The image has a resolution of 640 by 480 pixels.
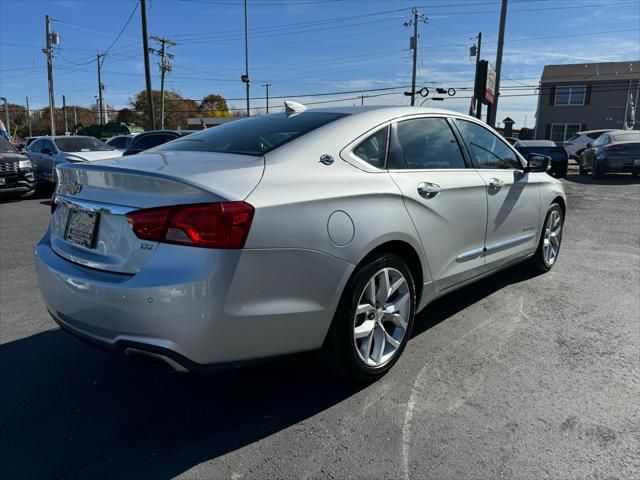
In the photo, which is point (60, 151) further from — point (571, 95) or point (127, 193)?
point (571, 95)

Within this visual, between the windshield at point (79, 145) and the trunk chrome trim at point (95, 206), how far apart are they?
39.7ft

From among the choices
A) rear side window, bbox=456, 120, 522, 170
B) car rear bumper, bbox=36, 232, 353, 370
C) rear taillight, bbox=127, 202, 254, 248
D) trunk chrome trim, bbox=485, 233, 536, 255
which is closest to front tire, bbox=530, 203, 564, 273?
trunk chrome trim, bbox=485, 233, 536, 255

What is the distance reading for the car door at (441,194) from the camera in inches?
125

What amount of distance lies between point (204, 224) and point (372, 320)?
1.25 metres

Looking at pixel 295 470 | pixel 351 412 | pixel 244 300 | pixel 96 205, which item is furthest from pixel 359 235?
pixel 96 205

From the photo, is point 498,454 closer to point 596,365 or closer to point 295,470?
point 295,470

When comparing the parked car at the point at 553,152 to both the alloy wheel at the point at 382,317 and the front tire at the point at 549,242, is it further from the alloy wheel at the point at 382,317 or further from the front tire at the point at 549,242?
the alloy wheel at the point at 382,317

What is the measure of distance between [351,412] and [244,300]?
3.19 feet

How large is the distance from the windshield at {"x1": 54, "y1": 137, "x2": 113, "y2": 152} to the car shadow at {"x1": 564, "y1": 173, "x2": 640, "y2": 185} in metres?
14.1

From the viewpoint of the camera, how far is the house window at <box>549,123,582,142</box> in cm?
4369

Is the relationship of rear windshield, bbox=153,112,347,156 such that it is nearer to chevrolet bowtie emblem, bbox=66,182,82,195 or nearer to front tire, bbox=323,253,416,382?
chevrolet bowtie emblem, bbox=66,182,82,195

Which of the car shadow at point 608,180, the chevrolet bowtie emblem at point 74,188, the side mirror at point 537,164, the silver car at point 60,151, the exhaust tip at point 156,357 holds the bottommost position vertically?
the car shadow at point 608,180

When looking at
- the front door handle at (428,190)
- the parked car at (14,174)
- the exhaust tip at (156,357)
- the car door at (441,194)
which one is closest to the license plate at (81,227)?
the exhaust tip at (156,357)

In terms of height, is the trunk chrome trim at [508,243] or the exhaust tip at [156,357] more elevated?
the trunk chrome trim at [508,243]
